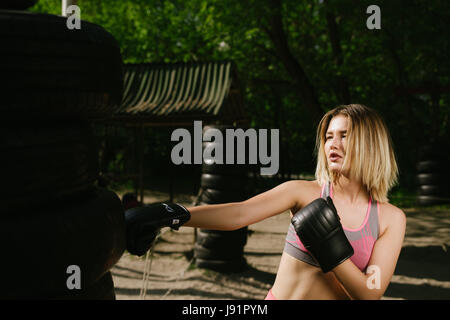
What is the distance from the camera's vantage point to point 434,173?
41.8ft

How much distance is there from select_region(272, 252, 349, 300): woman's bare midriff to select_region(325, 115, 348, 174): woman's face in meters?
0.53

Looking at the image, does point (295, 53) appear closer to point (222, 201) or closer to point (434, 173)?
point (434, 173)

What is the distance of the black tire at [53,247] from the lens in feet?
4.71

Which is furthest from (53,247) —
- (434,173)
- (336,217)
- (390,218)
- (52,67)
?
(434,173)

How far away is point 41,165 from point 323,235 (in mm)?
1202

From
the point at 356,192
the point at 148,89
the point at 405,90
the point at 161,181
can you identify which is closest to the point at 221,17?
the point at 148,89

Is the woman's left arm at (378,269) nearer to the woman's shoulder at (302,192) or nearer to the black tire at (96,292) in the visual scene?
the woman's shoulder at (302,192)

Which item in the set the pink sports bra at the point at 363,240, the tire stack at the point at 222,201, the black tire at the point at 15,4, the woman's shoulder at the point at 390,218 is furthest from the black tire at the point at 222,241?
the black tire at the point at 15,4

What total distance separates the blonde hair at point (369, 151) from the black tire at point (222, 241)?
5.22 meters

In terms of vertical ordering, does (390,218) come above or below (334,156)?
below

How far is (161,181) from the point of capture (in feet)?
69.3

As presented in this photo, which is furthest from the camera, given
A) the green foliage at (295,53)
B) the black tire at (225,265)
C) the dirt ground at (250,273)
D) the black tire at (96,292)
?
the green foliage at (295,53)

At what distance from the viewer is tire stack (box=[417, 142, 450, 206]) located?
41.7 feet
